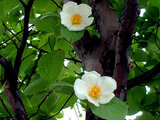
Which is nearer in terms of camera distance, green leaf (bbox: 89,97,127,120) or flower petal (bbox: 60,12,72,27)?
green leaf (bbox: 89,97,127,120)

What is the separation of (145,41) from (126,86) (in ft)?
0.88

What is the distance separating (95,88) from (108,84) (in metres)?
0.04

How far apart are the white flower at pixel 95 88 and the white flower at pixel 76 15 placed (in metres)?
0.15

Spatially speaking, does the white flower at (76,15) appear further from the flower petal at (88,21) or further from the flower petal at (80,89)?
the flower petal at (80,89)

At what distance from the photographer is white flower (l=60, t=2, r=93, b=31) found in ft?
2.17

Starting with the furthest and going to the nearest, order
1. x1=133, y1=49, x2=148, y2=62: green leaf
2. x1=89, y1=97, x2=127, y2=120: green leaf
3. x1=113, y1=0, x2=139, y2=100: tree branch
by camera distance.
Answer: x1=133, y1=49, x2=148, y2=62: green leaf
x1=113, y1=0, x2=139, y2=100: tree branch
x1=89, y1=97, x2=127, y2=120: green leaf

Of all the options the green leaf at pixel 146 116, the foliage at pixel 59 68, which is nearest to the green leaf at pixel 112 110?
the foliage at pixel 59 68

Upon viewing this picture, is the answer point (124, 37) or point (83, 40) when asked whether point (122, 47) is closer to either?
point (124, 37)

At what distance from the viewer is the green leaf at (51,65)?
0.61 meters

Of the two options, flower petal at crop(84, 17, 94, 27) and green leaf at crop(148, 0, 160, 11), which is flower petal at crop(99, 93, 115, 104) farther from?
green leaf at crop(148, 0, 160, 11)

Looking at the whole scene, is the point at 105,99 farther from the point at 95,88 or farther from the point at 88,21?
the point at 88,21

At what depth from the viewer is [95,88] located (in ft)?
1.94

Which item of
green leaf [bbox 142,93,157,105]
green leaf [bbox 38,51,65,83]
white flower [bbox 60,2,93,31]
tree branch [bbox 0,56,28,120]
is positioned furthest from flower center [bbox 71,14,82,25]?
green leaf [bbox 142,93,157,105]

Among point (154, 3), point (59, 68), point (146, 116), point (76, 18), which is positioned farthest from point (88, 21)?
point (146, 116)
